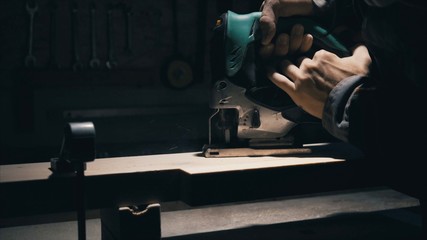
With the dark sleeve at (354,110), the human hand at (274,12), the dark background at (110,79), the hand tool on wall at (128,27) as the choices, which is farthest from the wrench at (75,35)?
the dark sleeve at (354,110)

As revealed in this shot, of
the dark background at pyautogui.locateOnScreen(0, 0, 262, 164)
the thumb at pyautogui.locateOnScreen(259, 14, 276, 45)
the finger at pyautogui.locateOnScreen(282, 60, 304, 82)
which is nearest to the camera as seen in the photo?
the finger at pyautogui.locateOnScreen(282, 60, 304, 82)

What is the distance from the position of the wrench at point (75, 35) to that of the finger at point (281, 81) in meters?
2.52

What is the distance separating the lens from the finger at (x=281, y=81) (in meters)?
1.76

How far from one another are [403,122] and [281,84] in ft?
2.41

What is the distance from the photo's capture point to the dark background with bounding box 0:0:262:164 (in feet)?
13.0

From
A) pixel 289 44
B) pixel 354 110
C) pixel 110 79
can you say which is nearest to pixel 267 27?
pixel 289 44

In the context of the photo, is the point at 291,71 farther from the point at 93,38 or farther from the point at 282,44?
the point at 93,38

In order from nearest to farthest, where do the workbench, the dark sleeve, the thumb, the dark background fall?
the dark sleeve, the workbench, the thumb, the dark background

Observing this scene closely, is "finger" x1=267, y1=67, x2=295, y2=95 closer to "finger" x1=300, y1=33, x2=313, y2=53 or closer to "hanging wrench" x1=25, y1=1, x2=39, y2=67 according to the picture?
"finger" x1=300, y1=33, x2=313, y2=53

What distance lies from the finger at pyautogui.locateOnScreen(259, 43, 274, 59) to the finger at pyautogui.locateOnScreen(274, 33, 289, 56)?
0.07ft

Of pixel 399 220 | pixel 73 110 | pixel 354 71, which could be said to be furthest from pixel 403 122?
pixel 73 110

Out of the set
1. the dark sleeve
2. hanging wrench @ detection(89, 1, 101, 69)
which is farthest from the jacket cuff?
hanging wrench @ detection(89, 1, 101, 69)

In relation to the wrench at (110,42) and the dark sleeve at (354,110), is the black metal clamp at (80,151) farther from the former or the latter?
the wrench at (110,42)

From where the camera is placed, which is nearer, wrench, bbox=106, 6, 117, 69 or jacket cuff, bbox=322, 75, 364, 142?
jacket cuff, bbox=322, 75, 364, 142
